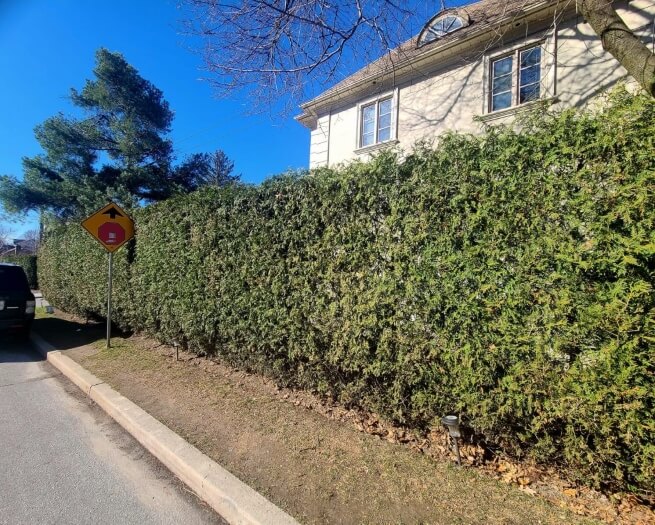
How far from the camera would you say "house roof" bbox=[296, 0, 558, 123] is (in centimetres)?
752

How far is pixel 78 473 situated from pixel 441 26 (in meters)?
12.7

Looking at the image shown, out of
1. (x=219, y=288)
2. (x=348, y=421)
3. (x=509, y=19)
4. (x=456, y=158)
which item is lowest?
(x=348, y=421)

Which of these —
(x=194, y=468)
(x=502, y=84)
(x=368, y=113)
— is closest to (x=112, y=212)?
(x=194, y=468)

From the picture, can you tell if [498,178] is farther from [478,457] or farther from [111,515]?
[111,515]

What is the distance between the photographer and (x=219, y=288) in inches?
201

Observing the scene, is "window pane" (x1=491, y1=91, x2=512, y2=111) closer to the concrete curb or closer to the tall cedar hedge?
the tall cedar hedge

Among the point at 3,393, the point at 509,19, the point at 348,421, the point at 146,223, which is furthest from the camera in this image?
the point at 509,19

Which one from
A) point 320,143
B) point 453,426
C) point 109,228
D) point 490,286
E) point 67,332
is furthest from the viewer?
point 320,143

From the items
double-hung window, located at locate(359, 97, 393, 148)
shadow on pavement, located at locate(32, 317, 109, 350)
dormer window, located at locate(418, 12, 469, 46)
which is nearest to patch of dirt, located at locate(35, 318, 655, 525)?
shadow on pavement, located at locate(32, 317, 109, 350)

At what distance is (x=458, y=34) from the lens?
30.9ft

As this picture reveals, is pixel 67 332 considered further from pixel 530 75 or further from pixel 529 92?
pixel 530 75

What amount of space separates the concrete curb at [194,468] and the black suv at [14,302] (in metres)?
4.47

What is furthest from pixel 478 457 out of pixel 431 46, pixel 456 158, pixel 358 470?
pixel 431 46

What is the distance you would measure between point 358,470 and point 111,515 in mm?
1843
